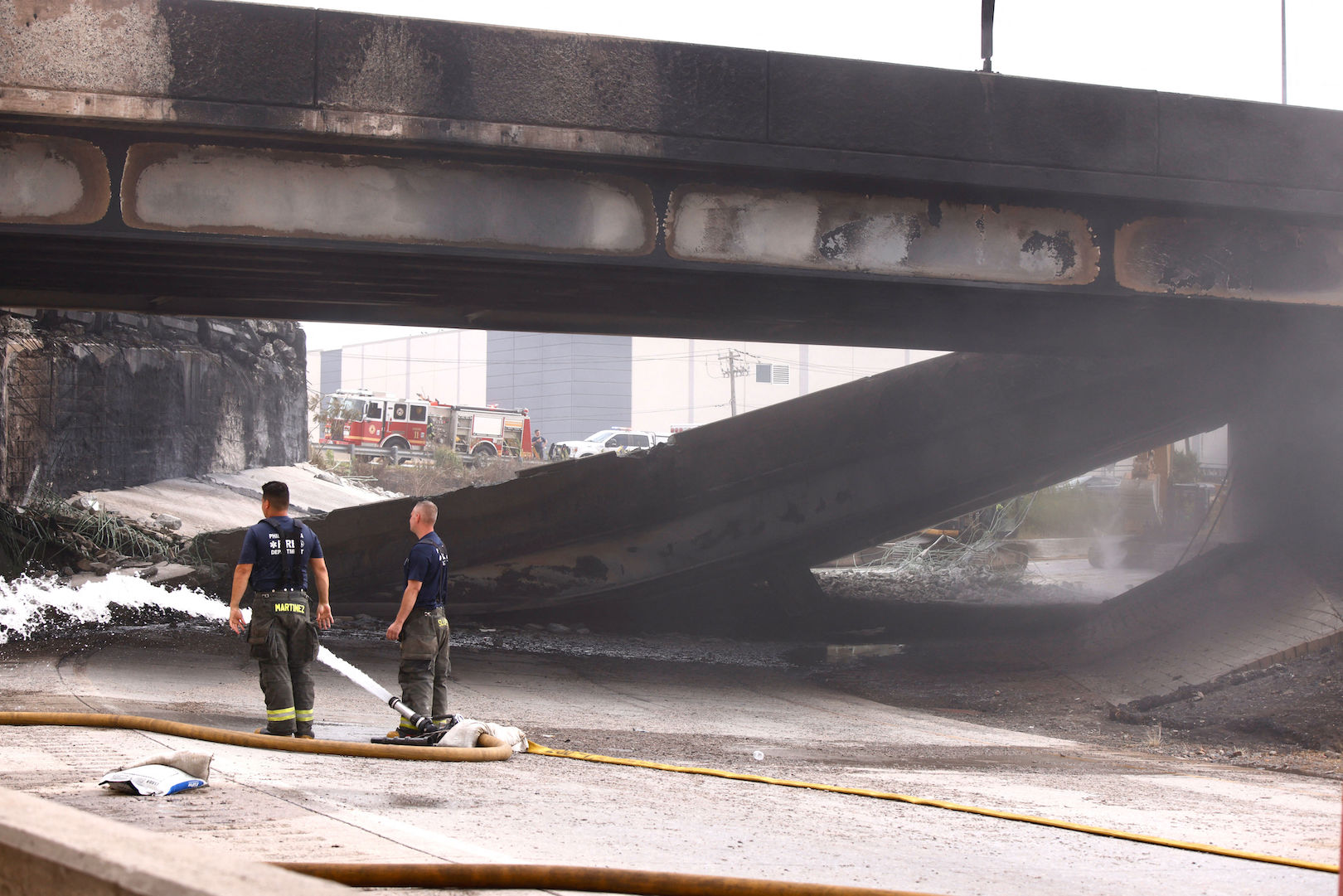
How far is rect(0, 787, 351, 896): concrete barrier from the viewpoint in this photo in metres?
1.85

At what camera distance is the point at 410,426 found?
1777 inches

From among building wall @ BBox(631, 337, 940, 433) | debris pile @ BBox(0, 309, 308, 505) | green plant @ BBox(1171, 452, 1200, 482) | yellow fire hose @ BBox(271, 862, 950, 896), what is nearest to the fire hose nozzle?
yellow fire hose @ BBox(271, 862, 950, 896)

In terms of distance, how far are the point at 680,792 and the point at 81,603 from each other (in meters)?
9.18

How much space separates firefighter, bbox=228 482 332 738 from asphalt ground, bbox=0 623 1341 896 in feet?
1.79

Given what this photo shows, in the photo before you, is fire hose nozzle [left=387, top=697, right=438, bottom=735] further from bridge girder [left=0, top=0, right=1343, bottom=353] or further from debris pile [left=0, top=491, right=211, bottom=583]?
debris pile [left=0, top=491, right=211, bottom=583]

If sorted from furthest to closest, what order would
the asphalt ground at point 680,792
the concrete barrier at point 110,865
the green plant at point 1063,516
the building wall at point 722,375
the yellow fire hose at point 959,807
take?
the building wall at point 722,375 < the green plant at point 1063,516 < the yellow fire hose at point 959,807 < the asphalt ground at point 680,792 < the concrete barrier at point 110,865

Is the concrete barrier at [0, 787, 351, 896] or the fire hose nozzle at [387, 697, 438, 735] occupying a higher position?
the concrete barrier at [0, 787, 351, 896]

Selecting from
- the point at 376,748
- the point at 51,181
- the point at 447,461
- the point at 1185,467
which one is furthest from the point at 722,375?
the point at 376,748

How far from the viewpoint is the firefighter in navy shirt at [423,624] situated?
22.2 feet

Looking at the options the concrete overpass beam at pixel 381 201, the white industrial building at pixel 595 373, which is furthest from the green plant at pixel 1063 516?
the white industrial building at pixel 595 373

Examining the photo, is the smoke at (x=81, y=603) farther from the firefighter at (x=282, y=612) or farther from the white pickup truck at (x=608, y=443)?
the white pickup truck at (x=608, y=443)

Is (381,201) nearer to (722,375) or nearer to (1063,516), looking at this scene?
(1063,516)

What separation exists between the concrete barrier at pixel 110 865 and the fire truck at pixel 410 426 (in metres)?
42.5

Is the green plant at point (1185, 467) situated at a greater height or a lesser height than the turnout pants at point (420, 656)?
greater
